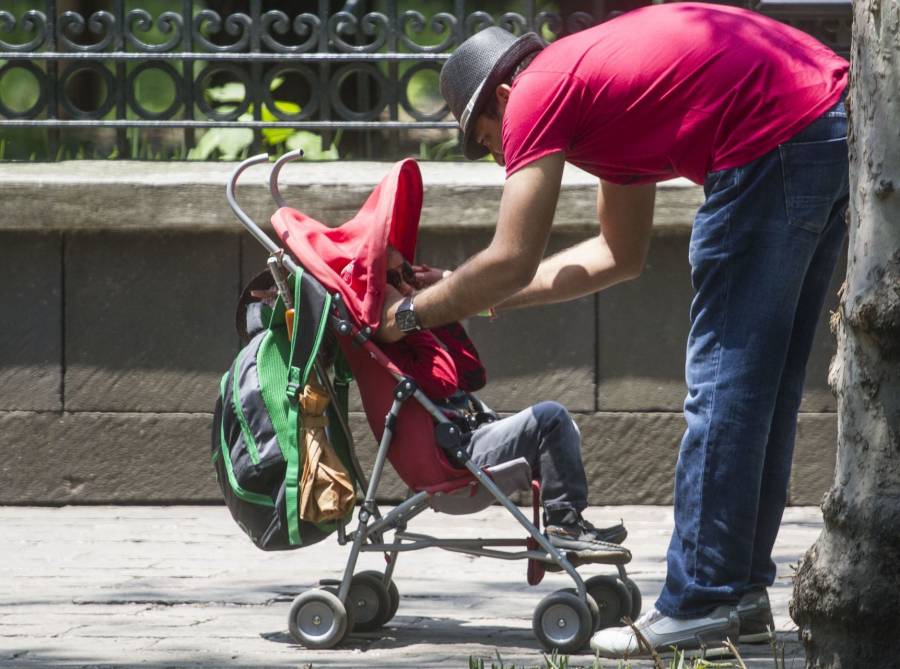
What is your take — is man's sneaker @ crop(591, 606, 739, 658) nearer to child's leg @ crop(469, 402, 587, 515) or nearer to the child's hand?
child's leg @ crop(469, 402, 587, 515)

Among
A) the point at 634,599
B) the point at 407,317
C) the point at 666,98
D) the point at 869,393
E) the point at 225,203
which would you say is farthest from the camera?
the point at 225,203

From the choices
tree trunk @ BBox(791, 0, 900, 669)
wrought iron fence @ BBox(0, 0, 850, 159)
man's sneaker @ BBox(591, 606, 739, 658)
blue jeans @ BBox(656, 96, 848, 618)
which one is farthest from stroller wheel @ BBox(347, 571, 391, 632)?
wrought iron fence @ BBox(0, 0, 850, 159)

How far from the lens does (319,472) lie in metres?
3.83

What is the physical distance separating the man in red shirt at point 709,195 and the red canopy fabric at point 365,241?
4.3 inches

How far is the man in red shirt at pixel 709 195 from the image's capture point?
3.57m

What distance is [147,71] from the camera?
6.57 meters

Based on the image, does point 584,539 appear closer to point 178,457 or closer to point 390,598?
point 390,598

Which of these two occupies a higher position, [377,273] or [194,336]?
[377,273]

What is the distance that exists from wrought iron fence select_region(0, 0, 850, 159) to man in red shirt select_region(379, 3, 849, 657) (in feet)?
8.88

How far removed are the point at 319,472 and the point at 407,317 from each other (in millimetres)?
460

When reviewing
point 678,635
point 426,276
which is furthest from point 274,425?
point 678,635

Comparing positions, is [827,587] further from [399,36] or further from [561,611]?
[399,36]

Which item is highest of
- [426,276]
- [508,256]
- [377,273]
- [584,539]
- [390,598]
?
[508,256]

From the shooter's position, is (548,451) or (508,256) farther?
(548,451)
